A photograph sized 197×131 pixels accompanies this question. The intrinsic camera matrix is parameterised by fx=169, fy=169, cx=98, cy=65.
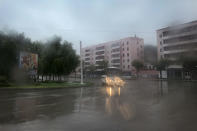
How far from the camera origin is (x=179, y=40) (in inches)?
230

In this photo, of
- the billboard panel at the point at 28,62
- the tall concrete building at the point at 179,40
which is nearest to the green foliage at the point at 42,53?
the billboard panel at the point at 28,62

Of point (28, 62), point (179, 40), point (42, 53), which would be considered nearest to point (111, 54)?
point (42, 53)

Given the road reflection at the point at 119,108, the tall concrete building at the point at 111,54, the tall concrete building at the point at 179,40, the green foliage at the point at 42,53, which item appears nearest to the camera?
the tall concrete building at the point at 179,40

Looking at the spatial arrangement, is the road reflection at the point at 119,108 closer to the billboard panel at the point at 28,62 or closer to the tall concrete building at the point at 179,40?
the tall concrete building at the point at 179,40

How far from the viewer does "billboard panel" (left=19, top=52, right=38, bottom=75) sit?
19944 mm

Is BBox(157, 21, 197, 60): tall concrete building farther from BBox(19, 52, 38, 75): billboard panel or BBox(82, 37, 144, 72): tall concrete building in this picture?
BBox(82, 37, 144, 72): tall concrete building

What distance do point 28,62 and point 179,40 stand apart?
18891 millimetres

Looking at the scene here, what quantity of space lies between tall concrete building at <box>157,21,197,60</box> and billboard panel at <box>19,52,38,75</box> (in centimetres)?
1752

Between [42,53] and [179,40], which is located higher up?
[42,53]

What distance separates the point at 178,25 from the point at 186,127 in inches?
133

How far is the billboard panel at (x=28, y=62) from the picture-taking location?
1994 cm

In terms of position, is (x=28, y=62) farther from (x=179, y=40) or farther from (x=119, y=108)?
(x=179, y=40)

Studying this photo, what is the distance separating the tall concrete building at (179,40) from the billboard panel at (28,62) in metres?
17.5

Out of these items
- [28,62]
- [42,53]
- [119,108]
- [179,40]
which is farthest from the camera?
[42,53]
